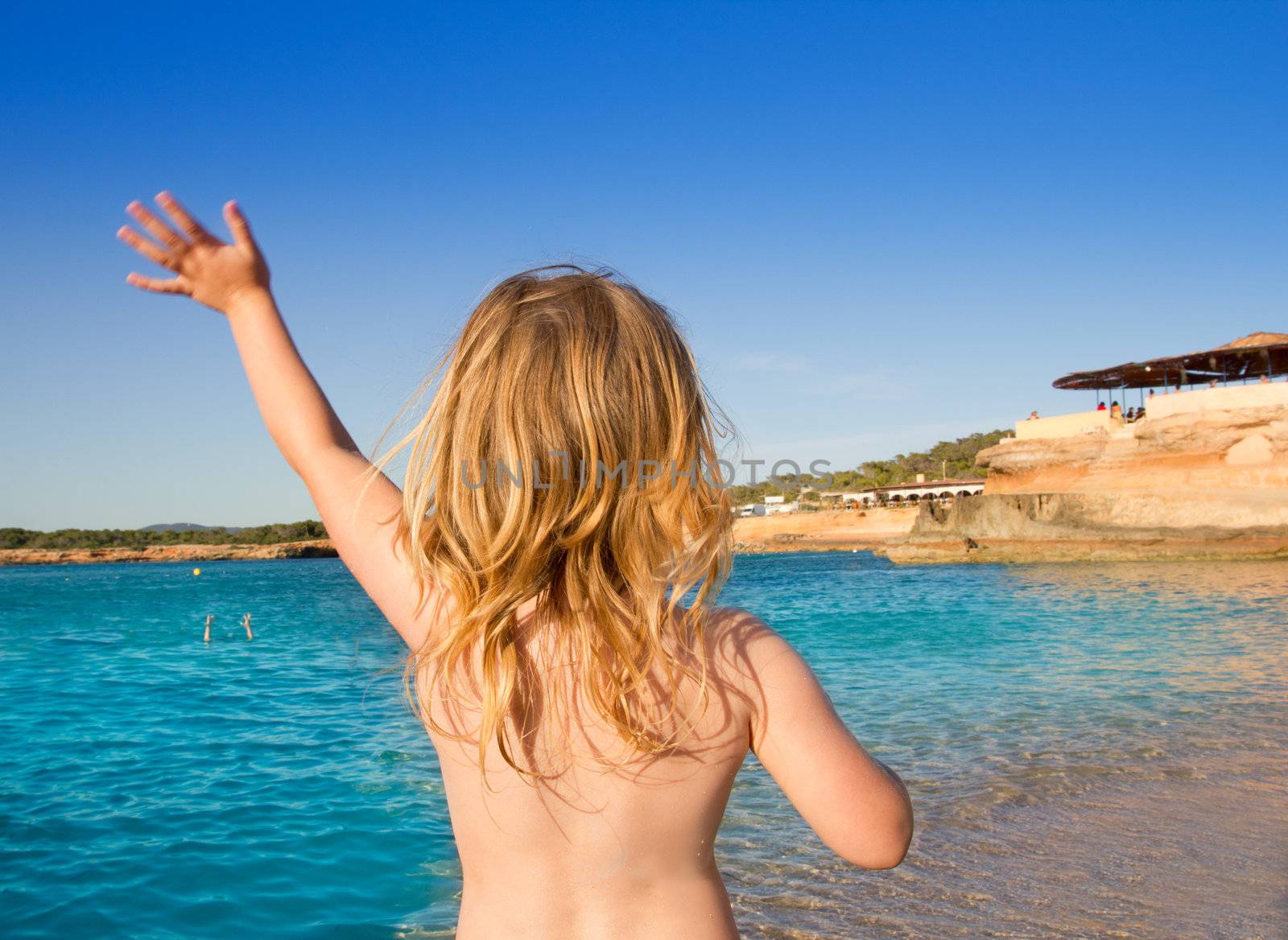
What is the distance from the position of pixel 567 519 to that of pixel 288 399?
18.7 inches

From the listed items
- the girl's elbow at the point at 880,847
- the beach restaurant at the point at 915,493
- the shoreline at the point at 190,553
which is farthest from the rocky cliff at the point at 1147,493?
the shoreline at the point at 190,553

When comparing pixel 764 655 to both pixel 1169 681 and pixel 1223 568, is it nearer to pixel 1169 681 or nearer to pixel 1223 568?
pixel 1169 681

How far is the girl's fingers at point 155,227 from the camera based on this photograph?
121 cm

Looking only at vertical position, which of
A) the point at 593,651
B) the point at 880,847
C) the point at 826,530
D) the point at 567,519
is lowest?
the point at 826,530

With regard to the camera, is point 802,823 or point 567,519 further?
point 802,823

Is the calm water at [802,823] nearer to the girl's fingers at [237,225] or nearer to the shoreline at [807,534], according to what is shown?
the girl's fingers at [237,225]

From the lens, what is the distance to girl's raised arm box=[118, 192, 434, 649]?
3.93ft

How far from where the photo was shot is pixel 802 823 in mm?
5973

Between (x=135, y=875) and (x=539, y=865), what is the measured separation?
5.93 m

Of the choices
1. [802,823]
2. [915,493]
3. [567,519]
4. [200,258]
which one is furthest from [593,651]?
[915,493]

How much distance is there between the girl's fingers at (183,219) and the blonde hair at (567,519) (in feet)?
1.37

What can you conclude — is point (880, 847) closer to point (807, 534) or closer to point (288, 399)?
point (288, 399)

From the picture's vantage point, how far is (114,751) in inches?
354

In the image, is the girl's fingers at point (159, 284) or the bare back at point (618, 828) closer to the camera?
the bare back at point (618, 828)
